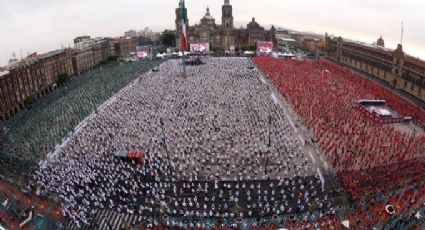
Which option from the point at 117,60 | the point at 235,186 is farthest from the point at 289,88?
the point at 117,60

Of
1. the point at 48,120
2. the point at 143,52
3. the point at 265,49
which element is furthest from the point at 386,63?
the point at 48,120

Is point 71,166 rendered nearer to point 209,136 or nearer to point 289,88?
point 209,136

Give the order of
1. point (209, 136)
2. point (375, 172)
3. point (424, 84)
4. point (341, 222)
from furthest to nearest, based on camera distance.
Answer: point (424, 84) → point (209, 136) → point (375, 172) → point (341, 222)

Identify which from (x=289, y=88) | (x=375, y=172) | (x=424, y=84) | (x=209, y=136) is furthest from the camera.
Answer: (x=289, y=88)

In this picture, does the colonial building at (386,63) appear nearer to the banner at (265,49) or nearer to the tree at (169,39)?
the banner at (265,49)

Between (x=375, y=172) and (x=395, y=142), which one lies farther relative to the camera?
(x=395, y=142)

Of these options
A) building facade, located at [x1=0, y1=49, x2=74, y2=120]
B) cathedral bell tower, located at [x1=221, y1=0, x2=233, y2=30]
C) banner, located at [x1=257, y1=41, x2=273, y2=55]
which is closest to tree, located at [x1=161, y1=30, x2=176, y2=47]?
cathedral bell tower, located at [x1=221, y1=0, x2=233, y2=30]

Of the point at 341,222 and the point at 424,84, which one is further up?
the point at 424,84

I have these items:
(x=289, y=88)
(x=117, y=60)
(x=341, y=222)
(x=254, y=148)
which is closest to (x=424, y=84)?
(x=289, y=88)

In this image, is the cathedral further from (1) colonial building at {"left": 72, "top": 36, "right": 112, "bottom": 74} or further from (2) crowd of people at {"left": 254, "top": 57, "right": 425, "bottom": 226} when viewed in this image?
(2) crowd of people at {"left": 254, "top": 57, "right": 425, "bottom": 226}
